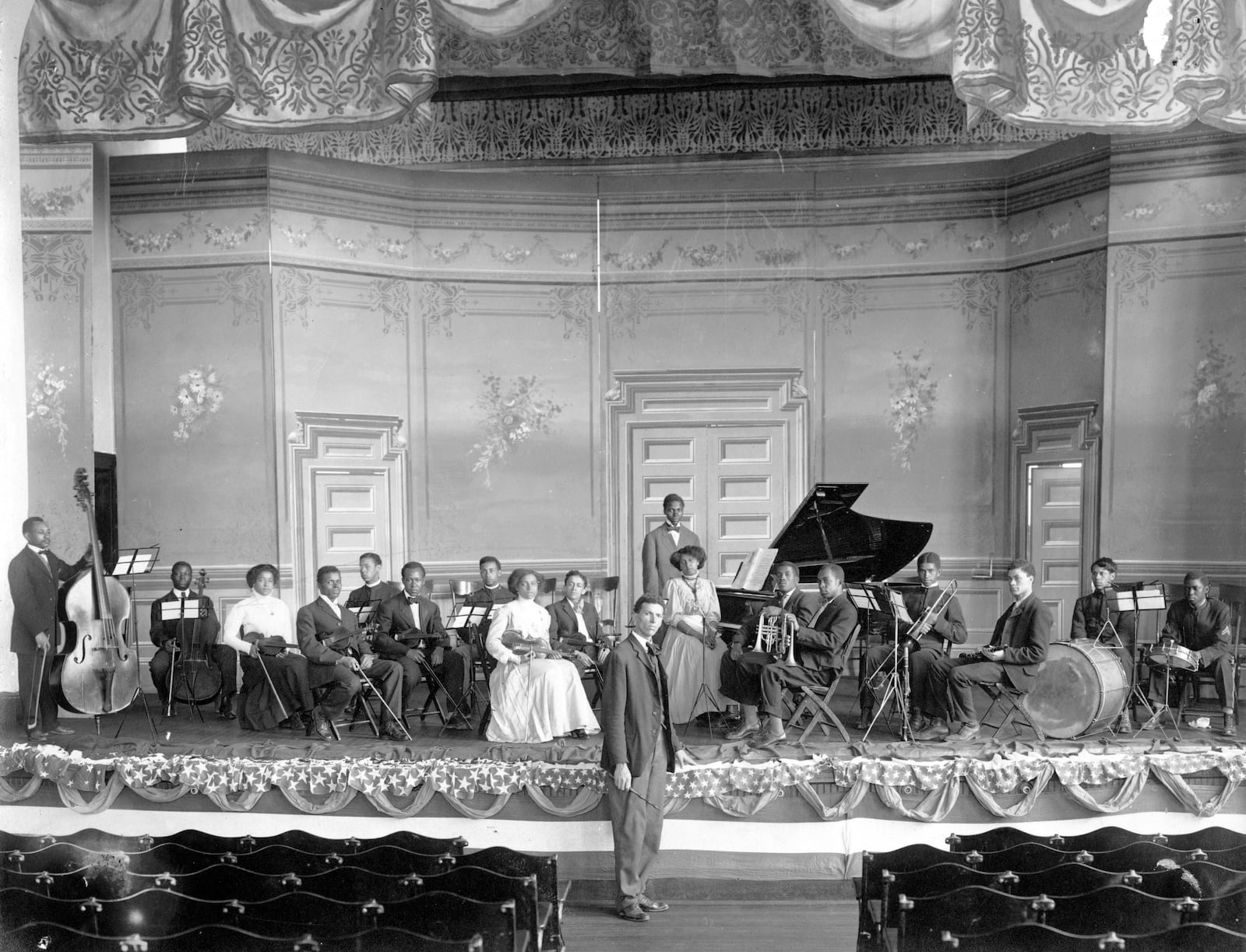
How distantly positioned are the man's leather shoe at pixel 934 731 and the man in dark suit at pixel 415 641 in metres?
3.10

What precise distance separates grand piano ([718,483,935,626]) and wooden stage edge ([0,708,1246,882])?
6.44 ft

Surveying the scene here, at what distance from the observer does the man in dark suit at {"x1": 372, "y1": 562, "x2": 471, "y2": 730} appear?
805cm

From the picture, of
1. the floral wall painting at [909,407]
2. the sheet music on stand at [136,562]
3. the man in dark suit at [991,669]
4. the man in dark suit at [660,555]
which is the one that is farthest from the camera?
the floral wall painting at [909,407]

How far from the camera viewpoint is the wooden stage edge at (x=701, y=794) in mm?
6859

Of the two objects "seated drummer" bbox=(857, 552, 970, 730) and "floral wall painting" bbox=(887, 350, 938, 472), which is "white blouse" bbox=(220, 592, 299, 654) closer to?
"seated drummer" bbox=(857, 552, 970, 730)

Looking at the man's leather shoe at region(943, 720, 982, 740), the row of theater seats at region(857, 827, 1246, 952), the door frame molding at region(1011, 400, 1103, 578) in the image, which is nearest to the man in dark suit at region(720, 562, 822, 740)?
the man's leather shoe at region(943, 720, 982, 740)

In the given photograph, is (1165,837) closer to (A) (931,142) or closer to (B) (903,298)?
(B) (903,298)

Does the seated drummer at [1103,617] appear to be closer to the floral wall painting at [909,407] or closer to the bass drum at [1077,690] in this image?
the bass drum at [1077,690]

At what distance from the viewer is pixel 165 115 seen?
718cm

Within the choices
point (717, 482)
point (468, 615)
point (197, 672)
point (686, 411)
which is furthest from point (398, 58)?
point (717, 482)

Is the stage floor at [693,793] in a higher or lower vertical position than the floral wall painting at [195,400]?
lower

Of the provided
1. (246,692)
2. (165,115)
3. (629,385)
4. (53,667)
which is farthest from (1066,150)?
(53,667)

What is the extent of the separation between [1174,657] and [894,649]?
1869mm

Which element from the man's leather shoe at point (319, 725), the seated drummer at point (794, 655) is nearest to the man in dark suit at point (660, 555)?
the seated drummer at point (794, 655)
